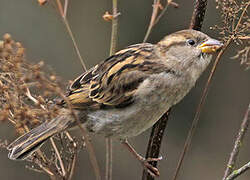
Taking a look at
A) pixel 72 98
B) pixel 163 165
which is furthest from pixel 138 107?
pixel 163 165

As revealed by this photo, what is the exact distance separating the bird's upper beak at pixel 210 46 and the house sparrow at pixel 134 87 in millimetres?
68

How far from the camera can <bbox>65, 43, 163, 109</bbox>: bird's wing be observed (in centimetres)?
346

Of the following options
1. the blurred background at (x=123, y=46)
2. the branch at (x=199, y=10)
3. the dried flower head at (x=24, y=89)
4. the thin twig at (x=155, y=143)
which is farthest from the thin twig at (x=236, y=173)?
the blurred background at (x=123, y=46)

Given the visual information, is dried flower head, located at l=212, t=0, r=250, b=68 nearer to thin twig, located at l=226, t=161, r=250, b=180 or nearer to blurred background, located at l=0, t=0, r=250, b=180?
thin twig, located at l=226, t=161, r=250, b=180

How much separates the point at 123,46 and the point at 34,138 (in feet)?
16.9

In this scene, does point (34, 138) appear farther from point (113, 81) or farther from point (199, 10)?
point (199, 10)

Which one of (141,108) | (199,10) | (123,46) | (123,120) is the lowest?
(123,46)

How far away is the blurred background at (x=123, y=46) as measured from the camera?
777 cm

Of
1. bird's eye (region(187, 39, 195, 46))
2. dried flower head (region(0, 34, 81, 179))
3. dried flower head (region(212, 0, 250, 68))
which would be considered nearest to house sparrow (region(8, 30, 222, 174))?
bird's eye (region(187, 39, 195, 46))

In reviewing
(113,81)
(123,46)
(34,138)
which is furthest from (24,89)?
(123,46)

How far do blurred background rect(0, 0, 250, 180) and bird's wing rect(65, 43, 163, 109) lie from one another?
4.15 meters

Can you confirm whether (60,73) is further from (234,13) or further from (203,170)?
(234,13)

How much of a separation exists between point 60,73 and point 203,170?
282cm

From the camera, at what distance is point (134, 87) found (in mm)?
3537
